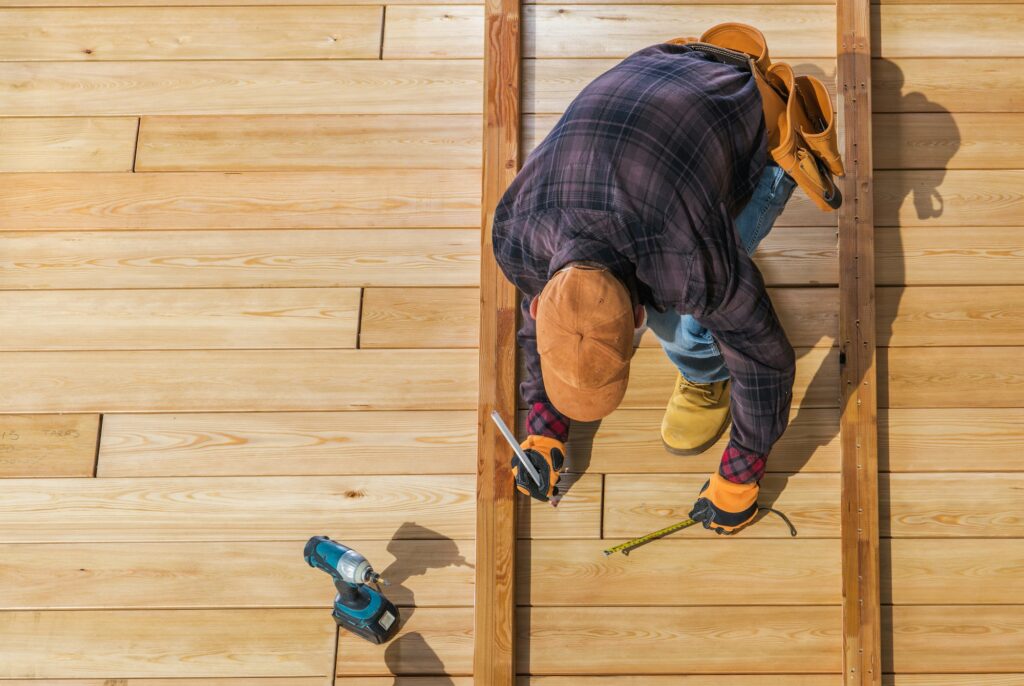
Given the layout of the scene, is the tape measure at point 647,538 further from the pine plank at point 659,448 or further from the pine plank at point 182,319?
the pine plank at point 182,319

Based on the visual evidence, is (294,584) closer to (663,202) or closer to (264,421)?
(264,421)

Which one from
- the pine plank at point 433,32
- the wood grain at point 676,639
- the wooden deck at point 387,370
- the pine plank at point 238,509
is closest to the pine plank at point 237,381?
the wooden deck at point 387,370

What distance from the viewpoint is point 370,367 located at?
1.91 metres

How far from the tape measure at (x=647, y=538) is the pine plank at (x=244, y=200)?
903 mm

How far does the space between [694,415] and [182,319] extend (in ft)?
4.34

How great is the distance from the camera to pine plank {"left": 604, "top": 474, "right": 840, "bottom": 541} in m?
1.77

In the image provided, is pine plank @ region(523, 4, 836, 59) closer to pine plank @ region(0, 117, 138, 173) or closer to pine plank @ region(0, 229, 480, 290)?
pine plank @ region(0, 229, 480, 290)

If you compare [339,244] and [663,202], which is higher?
[663,202]

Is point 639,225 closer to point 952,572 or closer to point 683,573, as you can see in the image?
point 683,573

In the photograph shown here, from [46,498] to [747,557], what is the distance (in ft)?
5.68

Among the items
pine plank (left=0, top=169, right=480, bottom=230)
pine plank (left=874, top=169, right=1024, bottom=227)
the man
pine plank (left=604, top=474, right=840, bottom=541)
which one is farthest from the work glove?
pine plank (left=874, top=169, right=1024, bottom=227)

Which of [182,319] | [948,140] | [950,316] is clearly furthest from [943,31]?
[182,319]

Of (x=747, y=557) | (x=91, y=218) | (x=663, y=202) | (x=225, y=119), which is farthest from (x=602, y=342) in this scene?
(x=91, y=218)

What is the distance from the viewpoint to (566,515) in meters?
1.79
